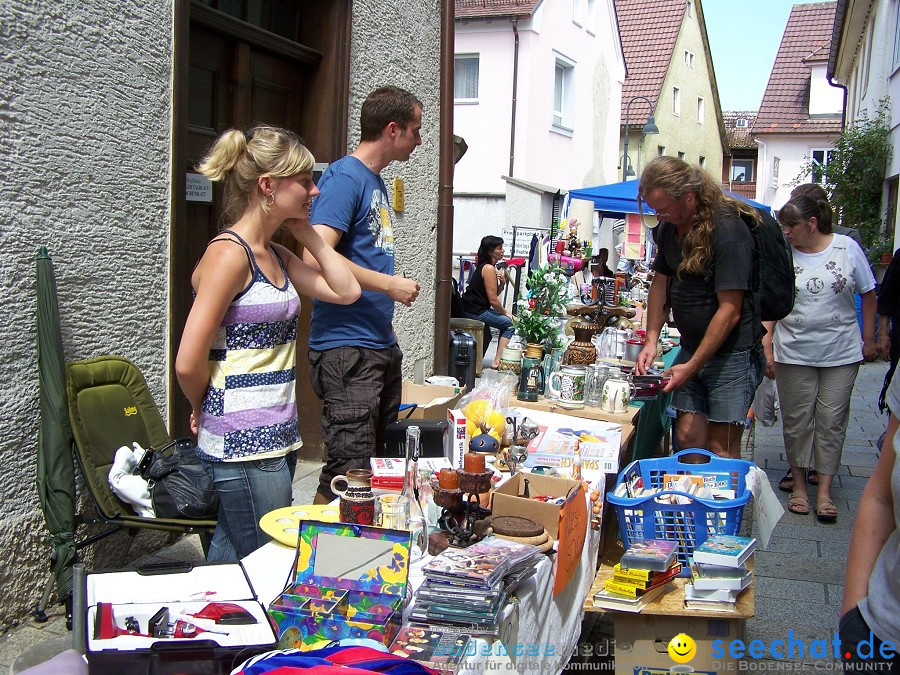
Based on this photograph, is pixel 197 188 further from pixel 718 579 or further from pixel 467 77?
pixel 467 77

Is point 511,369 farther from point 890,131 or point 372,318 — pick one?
point 890,131

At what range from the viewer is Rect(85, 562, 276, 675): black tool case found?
1640mm

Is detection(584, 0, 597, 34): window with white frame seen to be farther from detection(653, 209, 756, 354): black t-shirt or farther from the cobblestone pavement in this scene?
detection(653, 209, 756, 354): black t-shirt

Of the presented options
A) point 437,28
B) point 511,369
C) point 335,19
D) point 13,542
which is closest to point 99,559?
point 13,542

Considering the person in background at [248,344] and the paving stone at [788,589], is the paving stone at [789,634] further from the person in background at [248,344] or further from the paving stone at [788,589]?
the person in background at [248,344]

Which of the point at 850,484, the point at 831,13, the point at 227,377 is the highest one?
the point at 831,13

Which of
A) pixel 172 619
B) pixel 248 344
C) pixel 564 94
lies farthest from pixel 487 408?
pixel 564 94

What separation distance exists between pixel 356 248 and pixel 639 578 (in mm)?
1584

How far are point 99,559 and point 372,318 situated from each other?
5.23 ft

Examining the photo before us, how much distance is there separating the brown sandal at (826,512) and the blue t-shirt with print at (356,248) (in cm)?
306

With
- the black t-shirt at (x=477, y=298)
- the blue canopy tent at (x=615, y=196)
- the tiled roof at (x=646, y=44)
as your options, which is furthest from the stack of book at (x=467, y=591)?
the tiled roof at (x=646, y=44)

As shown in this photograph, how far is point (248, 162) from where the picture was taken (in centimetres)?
249

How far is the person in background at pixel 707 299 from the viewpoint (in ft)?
12.9

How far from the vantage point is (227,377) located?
2.45 metres
